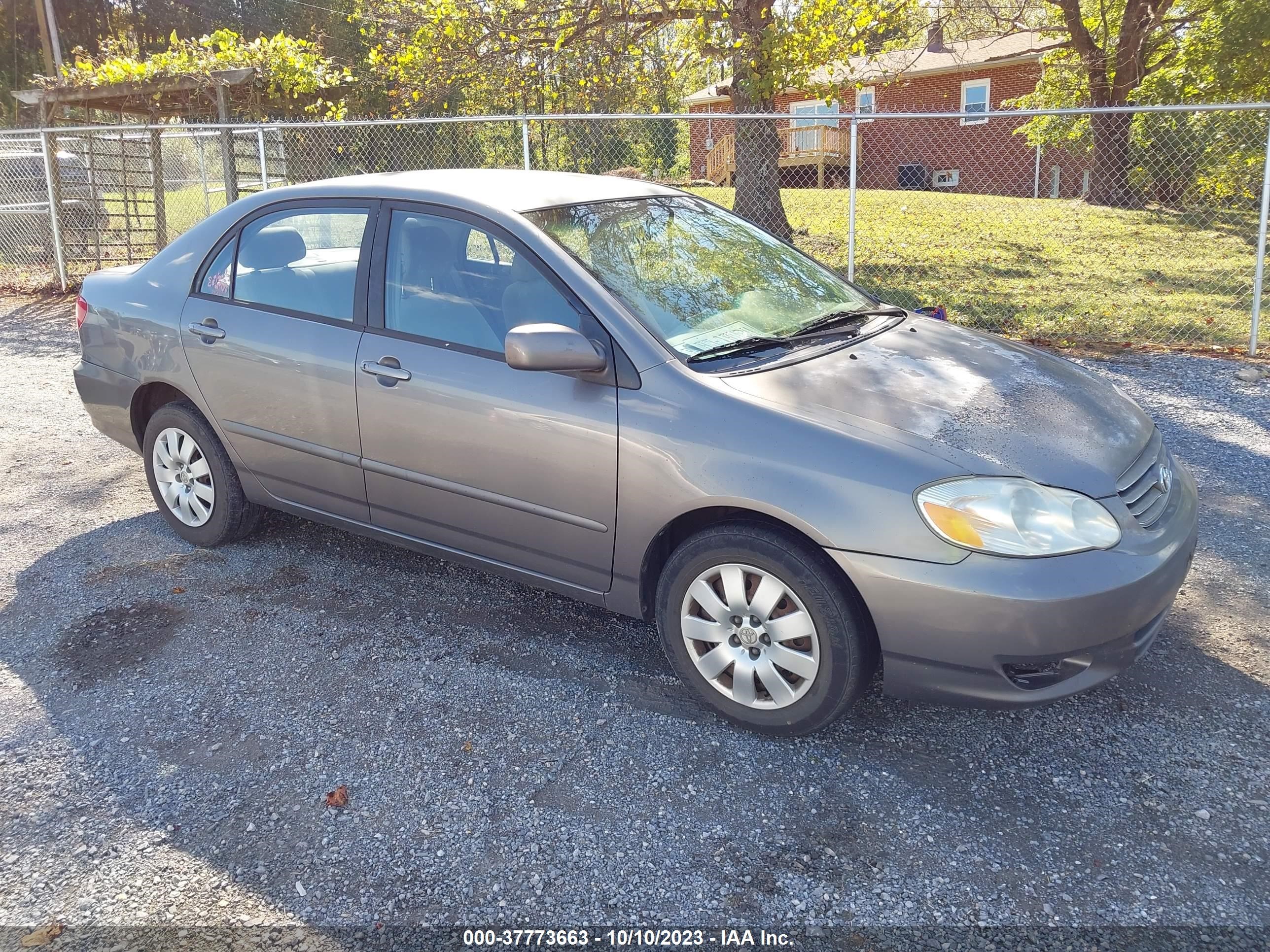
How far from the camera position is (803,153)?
23.7 metres

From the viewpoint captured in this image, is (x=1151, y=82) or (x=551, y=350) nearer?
(x=551, y=350)

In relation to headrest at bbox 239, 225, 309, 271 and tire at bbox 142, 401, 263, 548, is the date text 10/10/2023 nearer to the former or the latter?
tire at bbox 142, 401, 263, 548

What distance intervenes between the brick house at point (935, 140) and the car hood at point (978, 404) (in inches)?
739

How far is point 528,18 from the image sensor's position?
37.9ft

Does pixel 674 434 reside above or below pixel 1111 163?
below

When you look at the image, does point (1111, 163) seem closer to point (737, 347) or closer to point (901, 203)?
point (901, 203)

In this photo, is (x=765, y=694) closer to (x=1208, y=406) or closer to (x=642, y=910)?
(x=642, y=910)

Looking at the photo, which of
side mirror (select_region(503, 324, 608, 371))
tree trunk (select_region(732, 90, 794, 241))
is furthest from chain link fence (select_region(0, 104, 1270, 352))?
side mirror (select_region(503, 324, 608, 371))

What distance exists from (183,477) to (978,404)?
361cm

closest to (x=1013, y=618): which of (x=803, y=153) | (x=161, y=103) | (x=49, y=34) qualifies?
(x=161, y=103)

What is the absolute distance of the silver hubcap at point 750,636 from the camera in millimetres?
3080

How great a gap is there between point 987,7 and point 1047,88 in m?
6.45

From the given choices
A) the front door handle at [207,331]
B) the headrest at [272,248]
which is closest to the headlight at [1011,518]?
the headrest at [272,248]

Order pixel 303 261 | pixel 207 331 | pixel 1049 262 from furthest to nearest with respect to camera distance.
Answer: pixel 1049 262
pixel 207 331
pixel 303 261
